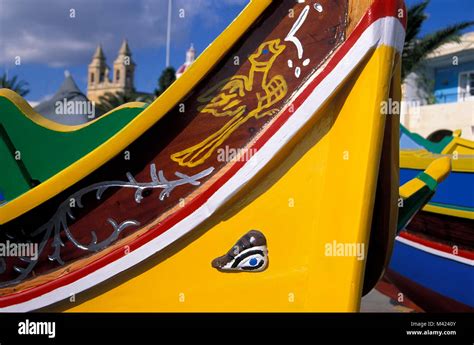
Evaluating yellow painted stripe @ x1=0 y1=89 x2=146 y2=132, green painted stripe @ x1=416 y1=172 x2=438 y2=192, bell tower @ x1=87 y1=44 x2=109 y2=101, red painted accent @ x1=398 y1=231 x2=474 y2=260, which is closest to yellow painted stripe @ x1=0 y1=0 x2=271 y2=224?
yellow painted stripe @ x1=0 y1=89 x2=146 y2=132

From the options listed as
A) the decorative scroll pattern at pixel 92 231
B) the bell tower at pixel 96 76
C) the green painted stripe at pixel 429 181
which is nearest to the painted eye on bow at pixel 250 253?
the decorative scroll pattern at pixel 92 231

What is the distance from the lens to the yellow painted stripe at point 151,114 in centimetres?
182

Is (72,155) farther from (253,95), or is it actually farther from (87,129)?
(253,95)

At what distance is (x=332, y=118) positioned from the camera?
184 centimetres

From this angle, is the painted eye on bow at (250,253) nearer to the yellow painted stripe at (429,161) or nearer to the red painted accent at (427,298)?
the red painted accent at (427,298)

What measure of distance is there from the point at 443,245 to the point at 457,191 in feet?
1.42

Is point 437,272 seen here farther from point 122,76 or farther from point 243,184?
point 122,76

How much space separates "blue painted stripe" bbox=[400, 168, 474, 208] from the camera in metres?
3.59

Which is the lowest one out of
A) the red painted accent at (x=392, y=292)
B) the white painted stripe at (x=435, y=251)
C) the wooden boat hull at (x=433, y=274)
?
the red painted accent at (x=392, y=292)

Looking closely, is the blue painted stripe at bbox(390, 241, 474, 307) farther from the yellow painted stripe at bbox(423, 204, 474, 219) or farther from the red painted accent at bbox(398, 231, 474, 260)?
the yellow painted stripe at bbox(423, 204, 474, 219)

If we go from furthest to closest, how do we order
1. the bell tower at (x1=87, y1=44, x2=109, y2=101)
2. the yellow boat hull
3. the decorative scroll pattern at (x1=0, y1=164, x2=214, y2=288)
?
the bell tower at (x1=87, y1=44, x2=109, y2=101) < the decorative scroll pattern at (x1=0, y1=164, x2=214, y2=288) < the yellow boat hull

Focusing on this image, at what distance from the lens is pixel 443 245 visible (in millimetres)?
3822

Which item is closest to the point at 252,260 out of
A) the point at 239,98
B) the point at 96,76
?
the point at 239,98
